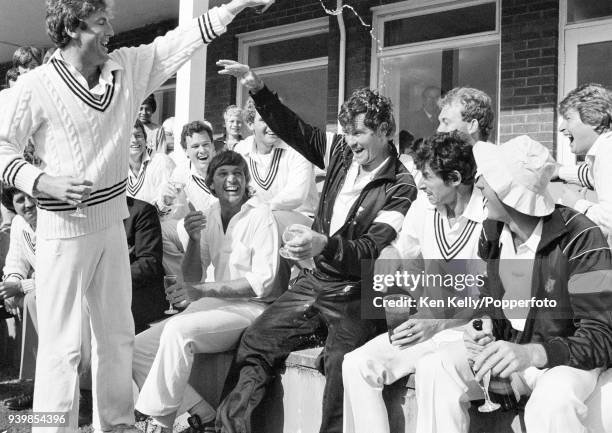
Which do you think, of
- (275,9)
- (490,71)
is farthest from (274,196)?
(275,9)

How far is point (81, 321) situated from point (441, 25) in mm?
5357

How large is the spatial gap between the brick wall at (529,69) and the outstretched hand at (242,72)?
3.31 meters

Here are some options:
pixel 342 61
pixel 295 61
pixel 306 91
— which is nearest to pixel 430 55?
pixel 342 61

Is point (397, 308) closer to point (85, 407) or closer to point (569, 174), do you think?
point (569, 174)

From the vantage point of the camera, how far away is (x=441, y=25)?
24.2ft

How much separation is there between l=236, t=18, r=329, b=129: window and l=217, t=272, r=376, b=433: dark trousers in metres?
4.90

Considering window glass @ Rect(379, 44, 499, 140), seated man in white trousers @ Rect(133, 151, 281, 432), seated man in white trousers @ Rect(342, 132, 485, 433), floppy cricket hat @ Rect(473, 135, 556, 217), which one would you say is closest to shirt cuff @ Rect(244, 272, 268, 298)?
seated man in white trousers @ Rect(133, 151, 281, 432)

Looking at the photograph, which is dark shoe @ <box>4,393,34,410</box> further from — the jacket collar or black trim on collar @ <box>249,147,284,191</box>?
the jacket collar

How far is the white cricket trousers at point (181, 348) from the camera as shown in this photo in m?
3.63

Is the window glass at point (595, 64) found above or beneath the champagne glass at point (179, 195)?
above

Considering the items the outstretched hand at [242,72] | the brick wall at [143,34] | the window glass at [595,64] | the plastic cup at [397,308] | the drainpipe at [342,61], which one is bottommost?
the plastic cup at [397,308]

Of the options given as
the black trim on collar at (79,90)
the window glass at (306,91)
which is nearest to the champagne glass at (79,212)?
the black trim on collar at (79,90)

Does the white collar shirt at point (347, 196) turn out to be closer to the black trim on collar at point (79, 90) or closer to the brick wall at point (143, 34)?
the black trim on collar at point (79, 90)

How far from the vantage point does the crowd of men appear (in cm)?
268
